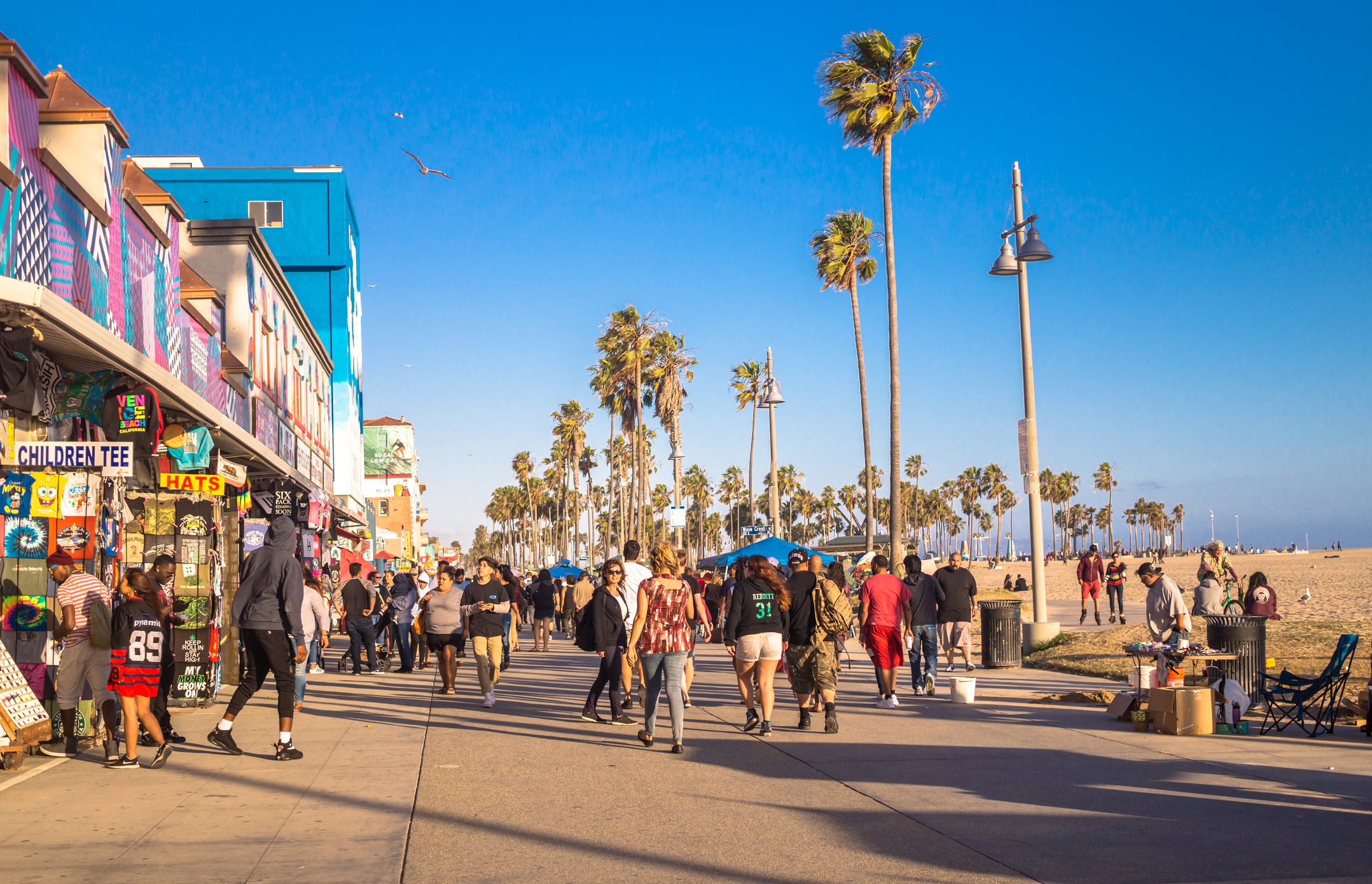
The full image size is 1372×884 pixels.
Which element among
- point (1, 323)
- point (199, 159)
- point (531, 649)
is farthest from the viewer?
point (199, 159)

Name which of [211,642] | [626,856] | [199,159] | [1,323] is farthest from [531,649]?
[199,159]

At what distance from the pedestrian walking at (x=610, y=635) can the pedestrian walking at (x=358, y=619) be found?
20.4ft

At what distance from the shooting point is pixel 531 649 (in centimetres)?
2564

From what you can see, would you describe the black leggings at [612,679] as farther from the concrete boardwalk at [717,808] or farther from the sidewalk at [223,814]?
the sidewalk at [223,814]

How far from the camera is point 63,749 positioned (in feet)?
32.4

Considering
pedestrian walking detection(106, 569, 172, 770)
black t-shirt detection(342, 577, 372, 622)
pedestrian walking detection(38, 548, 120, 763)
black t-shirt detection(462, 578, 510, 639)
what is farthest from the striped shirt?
black t-shirt detection(342, 577, 372, 622)

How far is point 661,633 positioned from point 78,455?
17.5 ft

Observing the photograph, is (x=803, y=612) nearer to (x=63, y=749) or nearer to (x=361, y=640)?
(x=63, y=749)

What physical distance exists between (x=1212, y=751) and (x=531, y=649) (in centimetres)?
1793

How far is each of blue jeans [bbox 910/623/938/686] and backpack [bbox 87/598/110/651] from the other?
919 cm

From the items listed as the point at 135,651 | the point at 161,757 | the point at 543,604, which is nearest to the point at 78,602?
the point at 135,651

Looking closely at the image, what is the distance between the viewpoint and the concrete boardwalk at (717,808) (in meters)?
5.91

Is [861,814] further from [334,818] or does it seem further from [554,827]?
[334,818]

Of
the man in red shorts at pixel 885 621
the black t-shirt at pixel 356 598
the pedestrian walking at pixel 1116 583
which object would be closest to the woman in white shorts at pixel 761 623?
A: the man in red shorts at pixel 885 621
